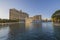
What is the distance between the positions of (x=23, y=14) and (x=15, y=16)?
19.6m

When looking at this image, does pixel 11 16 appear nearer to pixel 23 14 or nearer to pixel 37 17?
pixel 23 14

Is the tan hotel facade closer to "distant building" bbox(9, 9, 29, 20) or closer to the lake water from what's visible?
"distant building" bbox(9, 9, 29, 20)

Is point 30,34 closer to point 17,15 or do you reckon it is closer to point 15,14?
point 15,14

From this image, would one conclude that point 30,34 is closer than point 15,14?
Yes

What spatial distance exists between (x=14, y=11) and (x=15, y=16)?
29.9 feet

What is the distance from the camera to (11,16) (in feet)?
590

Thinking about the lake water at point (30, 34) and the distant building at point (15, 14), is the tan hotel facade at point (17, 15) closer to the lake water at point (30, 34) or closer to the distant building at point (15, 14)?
the distant building at point (15, 14)

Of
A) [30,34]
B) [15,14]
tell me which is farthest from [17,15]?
[30,34]

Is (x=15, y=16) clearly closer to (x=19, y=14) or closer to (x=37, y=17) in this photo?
(x=19, y=14)

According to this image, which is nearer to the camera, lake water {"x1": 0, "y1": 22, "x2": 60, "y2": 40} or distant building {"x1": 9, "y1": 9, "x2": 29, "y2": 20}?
lake water {"x1": 0, "y1": 22, "x2": 60, "y2": 40}

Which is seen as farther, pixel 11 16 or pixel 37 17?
pixel 37 17

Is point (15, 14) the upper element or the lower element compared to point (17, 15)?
upper

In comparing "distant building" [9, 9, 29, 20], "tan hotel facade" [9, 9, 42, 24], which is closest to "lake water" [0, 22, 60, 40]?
"tan hotel facade" [9, 9, 42, 24]

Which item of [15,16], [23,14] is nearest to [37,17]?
[23,14]
